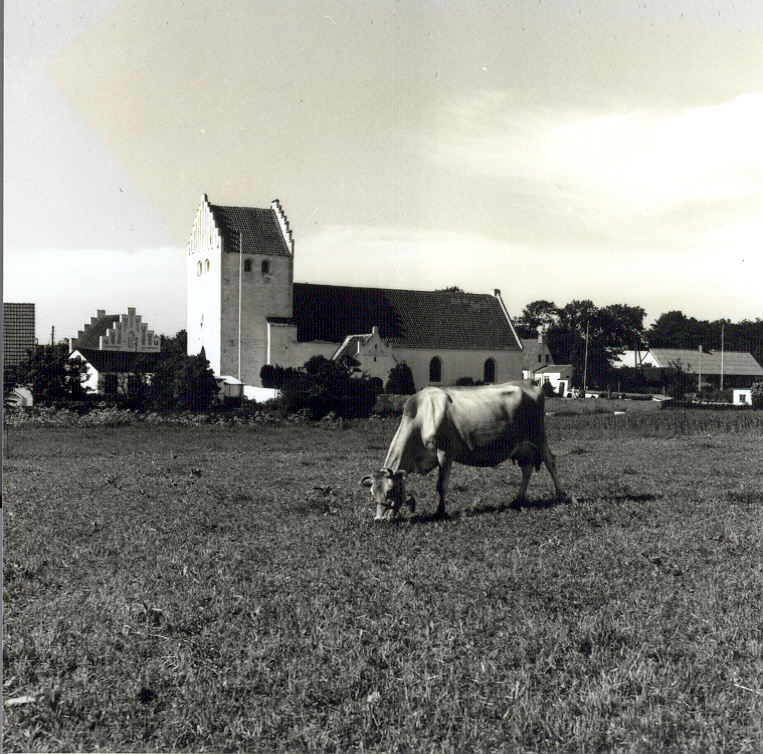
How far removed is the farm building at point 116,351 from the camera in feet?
29.5

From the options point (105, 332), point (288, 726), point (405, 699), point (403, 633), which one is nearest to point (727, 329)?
point (403, 633)

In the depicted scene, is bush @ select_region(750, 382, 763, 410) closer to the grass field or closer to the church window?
the grass field

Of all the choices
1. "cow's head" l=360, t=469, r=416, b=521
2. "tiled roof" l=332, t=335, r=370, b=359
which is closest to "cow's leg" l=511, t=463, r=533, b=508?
"cow's head" l=360, t=469, r=416, b=521

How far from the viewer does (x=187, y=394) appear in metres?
12.4

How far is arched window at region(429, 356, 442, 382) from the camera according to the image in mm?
10438

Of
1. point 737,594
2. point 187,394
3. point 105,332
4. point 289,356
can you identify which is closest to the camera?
point 737,594

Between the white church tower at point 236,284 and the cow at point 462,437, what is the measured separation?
2.33 metres

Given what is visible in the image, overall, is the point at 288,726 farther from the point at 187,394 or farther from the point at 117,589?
the point at 187,394

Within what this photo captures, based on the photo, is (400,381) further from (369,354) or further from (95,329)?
(95,329)

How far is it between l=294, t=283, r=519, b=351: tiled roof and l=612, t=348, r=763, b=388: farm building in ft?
5.07

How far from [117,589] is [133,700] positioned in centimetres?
170

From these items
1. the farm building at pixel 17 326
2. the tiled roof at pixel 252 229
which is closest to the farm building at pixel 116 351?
the farm building at pixel 17 326

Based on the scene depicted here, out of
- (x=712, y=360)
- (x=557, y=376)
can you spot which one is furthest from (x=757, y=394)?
(x=557, y=376)

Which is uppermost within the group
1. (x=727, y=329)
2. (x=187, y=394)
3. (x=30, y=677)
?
(x=727, y=329)
